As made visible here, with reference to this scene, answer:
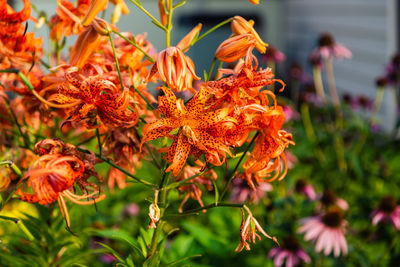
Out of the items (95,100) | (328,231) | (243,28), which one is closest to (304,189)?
(328,231)

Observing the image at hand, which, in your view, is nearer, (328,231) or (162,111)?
(162,111)

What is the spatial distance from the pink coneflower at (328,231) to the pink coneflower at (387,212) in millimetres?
112

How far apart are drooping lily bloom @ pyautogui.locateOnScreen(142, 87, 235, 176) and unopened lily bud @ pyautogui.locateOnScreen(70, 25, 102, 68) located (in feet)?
0.50

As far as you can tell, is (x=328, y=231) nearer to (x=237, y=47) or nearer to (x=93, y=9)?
(x=237, y=47)

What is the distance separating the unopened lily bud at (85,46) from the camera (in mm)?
644

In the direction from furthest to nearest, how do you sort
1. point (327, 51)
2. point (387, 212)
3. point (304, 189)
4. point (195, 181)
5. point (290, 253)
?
point (327, 51), point (304, 189), point (387, 212), point (290, 253), point (195, 181)

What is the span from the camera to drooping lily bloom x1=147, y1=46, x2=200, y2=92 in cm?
59

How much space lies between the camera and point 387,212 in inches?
56.2

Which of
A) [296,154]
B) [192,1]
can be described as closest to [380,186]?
[296,154]

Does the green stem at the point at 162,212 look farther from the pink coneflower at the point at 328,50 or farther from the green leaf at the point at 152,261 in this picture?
the pink coneflower at the point at 328,50

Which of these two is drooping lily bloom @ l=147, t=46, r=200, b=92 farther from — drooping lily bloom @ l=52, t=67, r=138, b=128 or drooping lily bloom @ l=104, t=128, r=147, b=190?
drooping lily bloom @ l=104, t=128, r=147, b=190

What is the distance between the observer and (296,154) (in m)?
1.98

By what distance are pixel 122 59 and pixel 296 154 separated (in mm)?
1362

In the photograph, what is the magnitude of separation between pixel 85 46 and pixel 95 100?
0.09m
